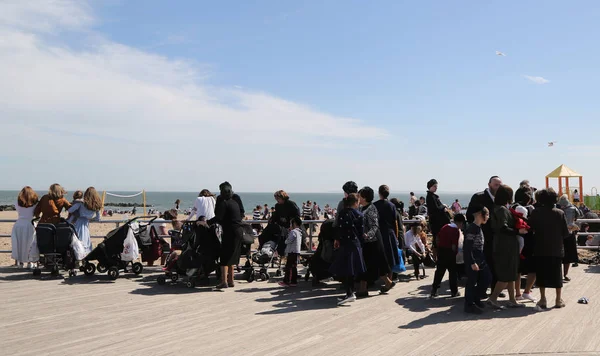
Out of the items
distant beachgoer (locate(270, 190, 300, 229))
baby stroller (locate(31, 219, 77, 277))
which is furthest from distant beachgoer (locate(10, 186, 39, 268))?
distant beachgoer (locate(270, 190, 300, 229))

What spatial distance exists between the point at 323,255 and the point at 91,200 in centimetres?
482

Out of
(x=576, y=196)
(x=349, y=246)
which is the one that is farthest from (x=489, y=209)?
(x=576, y=196)

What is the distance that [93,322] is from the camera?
247 inches

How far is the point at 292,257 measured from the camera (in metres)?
8.84

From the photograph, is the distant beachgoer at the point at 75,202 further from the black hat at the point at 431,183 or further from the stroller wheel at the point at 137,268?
the black hat at the point at 431,183

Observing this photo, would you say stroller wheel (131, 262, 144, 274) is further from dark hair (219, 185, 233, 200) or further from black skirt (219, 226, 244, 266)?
dark hair (219, 185, 233, 200)

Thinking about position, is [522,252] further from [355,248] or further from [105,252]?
[105,252]

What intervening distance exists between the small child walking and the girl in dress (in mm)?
1399

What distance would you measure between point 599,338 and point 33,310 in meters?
7.01

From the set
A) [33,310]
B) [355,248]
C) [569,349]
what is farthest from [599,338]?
[33,310]

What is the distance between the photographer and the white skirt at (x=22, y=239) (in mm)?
10039

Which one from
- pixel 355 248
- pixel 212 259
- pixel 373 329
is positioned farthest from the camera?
pixel 212 259

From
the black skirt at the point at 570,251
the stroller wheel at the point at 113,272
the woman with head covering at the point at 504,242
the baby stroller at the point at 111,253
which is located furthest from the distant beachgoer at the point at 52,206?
the black skirt at the point at 570,251

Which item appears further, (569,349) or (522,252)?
(522,252)
